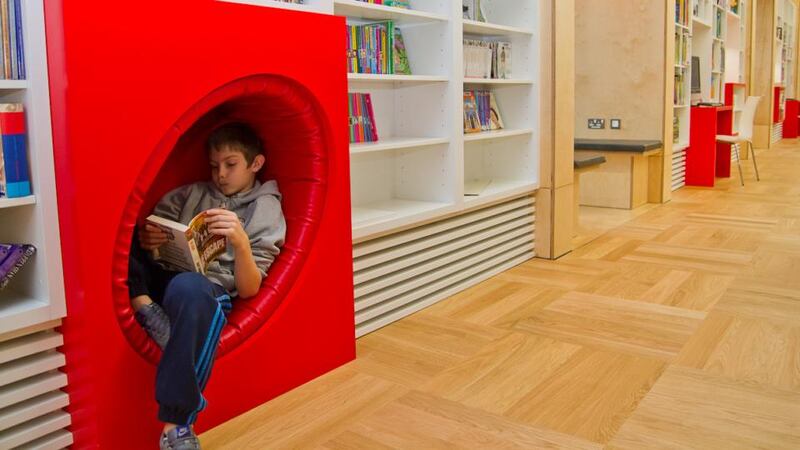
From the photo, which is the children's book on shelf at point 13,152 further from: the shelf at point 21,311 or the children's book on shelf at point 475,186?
the children's book on shelf at point 475,186

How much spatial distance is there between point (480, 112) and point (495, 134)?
12.0 inches

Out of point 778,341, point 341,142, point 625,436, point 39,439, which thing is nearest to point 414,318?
point 341,142

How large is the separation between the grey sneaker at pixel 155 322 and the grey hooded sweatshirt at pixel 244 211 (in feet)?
0.98

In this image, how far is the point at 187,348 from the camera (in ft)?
5.90

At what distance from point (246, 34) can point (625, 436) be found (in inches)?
64.5

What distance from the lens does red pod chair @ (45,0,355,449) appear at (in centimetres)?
173

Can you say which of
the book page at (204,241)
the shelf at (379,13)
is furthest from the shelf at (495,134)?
the book page at (204,241)

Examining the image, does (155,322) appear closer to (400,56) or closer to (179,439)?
(179,439)

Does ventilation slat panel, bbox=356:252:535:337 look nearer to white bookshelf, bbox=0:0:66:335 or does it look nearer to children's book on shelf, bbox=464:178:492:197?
children's book on shelf, bbox=464:178:492:197

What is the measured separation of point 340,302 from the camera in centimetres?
256

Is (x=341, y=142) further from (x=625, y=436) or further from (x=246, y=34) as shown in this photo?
(x=625, y=436)

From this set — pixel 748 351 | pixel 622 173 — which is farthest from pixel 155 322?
pixel 622 173

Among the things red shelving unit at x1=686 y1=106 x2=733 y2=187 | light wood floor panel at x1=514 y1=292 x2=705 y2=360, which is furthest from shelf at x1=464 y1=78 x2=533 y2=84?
red shelving unit at x1=686 y1=106 x2=733 y2=187

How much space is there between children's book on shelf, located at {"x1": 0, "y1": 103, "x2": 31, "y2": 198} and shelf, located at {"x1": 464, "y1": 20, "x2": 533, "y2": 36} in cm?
226
